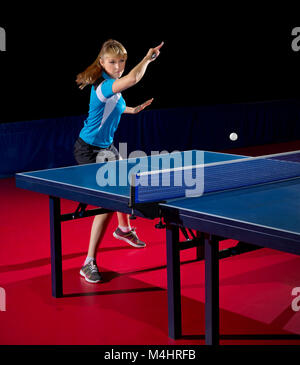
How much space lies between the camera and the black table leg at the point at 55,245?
458 cm

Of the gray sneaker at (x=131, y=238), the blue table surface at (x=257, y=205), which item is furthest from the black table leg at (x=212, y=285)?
the gray sneaker at (x=131, y=238)

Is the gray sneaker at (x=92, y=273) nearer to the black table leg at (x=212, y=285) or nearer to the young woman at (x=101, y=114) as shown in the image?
the young woman at (x=101, y=114)

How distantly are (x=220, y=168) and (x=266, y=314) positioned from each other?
0.95 metres

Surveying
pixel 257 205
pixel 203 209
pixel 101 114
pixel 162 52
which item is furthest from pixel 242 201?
pixel 162 52

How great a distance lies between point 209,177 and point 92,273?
130 centimetres

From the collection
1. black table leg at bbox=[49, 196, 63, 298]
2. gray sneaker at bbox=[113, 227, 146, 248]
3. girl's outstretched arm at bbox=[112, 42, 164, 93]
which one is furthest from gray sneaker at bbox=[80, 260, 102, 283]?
girl's outstretched arm at bbox=[112, 42, 164, 93]

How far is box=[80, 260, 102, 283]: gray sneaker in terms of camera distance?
4.86 metres

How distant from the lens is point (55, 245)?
4.64 meters

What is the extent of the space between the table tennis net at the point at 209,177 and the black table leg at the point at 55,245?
3.12ft
